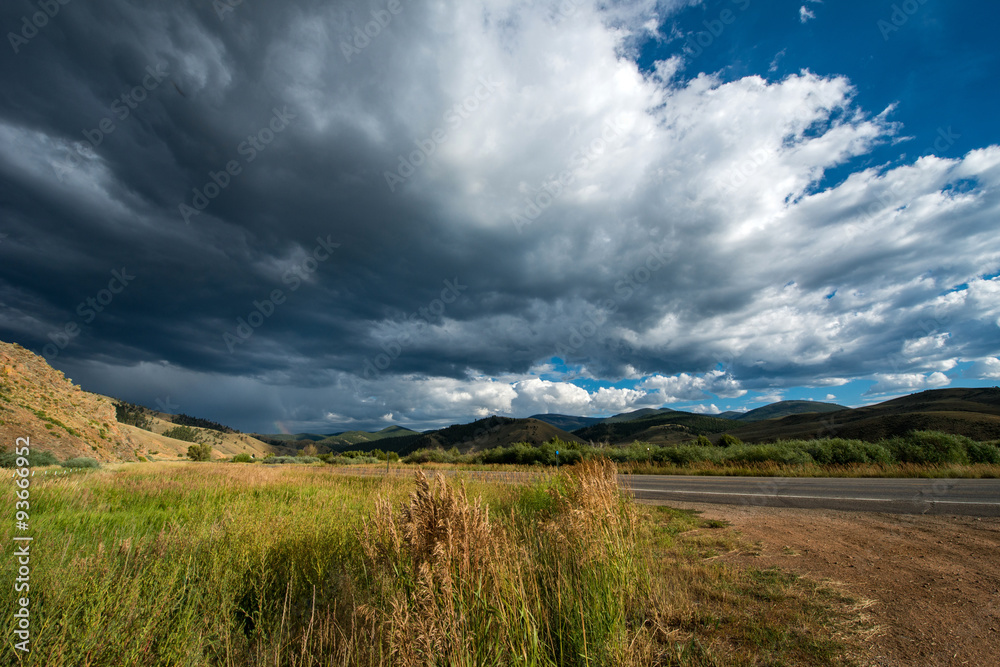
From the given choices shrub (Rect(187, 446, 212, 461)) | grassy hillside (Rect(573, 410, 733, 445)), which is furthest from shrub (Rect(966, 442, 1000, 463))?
shrub (Rect(187, 446, 212, 461))

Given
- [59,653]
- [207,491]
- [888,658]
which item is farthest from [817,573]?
[207,491]

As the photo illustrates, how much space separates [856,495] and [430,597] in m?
13.6

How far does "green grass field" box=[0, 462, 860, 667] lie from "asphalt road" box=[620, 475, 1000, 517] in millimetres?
2825

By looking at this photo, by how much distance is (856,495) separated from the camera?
435 inches

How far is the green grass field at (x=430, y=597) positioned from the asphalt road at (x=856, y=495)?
2825mm

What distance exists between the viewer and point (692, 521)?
8.57m

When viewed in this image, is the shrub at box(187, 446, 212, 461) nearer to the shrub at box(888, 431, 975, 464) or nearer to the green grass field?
the green grass field

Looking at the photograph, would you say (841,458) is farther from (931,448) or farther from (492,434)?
(492,434)

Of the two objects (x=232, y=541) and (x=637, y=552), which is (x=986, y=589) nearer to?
(x=637, y=552)

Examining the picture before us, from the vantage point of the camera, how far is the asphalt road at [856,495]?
29.0 ft

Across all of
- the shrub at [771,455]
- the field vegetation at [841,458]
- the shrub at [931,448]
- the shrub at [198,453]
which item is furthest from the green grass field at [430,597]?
the shrub at [198,453]

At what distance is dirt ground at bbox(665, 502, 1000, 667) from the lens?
3.40 metres

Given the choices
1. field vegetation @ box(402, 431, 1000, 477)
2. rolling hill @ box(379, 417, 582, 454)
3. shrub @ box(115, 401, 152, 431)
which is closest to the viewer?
field vegetation @ box(402, 431, 1000, 477)

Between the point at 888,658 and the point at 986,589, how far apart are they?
244 cm
